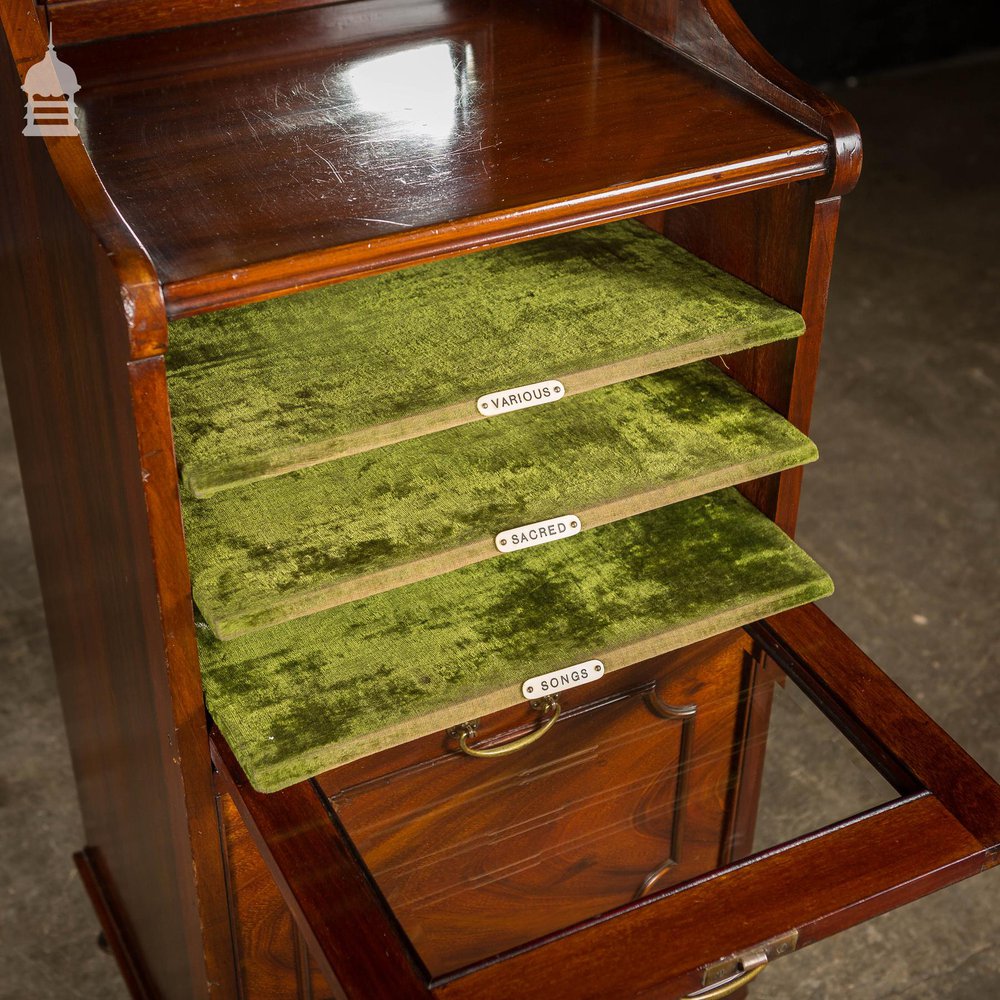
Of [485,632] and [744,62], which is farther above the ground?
[744,62]

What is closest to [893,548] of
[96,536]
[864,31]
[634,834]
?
[634,834]

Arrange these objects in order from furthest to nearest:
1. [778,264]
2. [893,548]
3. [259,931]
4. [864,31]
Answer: [864,31], [893,548], [259,931], [778,264]

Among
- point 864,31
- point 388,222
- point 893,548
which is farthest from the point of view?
point 864,31

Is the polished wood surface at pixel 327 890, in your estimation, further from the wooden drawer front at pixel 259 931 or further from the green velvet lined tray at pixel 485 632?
the wooden drawer front at pixel 259 931

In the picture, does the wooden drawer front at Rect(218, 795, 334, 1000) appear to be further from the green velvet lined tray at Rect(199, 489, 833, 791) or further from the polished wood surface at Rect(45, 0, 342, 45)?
the polished wood surface at Rect(45, 0, 342, 45)

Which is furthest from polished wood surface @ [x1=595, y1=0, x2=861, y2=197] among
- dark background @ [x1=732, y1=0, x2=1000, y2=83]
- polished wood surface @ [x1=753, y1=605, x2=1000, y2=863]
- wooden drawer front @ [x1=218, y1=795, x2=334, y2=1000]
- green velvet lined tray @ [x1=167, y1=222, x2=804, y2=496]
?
dark background @ [x1=732, y1=0, x2=1000, y2=83]

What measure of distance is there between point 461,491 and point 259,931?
50cm

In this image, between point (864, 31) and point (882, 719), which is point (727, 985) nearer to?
point (882, 719)

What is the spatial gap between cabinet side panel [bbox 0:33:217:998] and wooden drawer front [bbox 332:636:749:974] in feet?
0.65

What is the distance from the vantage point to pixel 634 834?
1.32 meters

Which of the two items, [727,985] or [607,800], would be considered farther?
[607,800]

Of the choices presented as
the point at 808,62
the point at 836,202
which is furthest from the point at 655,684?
the point at 808,62

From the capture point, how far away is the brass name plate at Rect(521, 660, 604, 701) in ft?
4.02

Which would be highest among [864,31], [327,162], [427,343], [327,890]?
[327,162]
